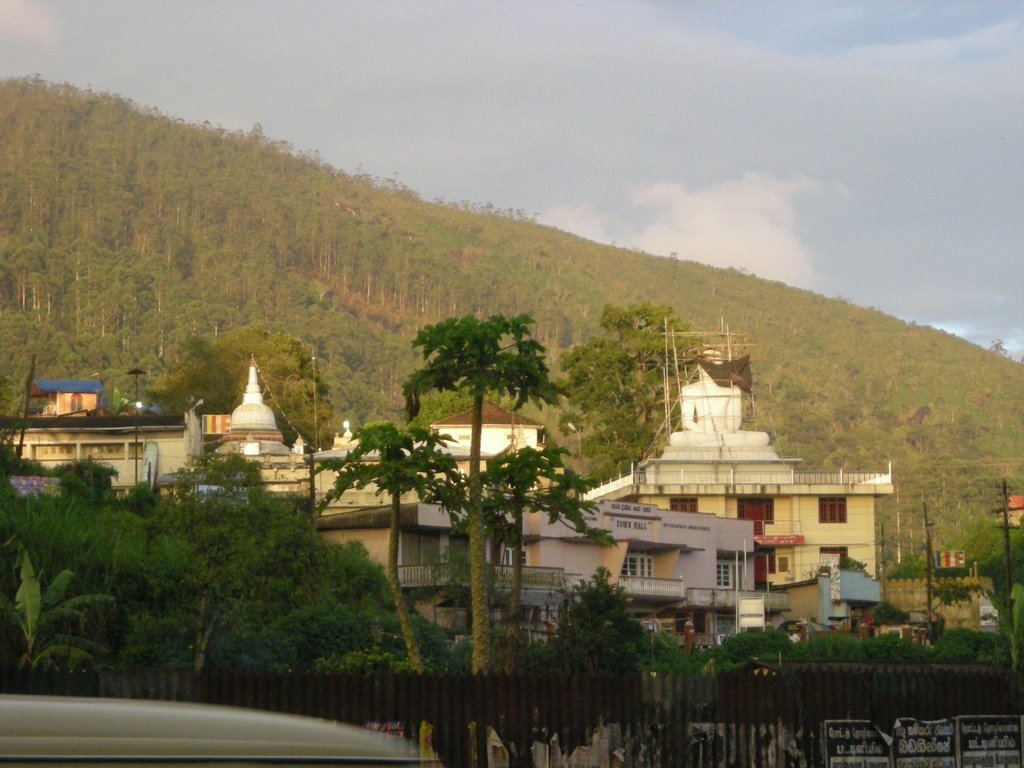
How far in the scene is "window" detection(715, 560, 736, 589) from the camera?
219ft

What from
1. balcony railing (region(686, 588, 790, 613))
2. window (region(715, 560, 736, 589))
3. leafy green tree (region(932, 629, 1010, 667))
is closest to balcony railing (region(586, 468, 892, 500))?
window (region(715, 560, 736, 589))

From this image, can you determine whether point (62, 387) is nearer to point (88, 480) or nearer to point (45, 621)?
point (88, 480)

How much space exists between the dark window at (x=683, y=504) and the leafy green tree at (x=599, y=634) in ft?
132

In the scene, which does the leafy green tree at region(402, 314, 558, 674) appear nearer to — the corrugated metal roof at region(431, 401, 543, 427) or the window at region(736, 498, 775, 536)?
the corrugated metal roof at region(431, 401, 543, 427)

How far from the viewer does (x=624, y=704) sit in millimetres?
18281

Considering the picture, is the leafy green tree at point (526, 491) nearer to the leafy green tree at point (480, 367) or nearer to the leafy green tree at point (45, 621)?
the leafy green tree at point (480, 367)

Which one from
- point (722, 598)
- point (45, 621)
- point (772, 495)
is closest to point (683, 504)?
point (772, 495)

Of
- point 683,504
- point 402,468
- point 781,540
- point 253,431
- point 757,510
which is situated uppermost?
point 253,431

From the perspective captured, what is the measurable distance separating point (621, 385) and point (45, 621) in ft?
207

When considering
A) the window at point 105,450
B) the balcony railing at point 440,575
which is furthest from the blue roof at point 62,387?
the balcony railing at point 440,575

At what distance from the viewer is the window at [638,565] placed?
199ft

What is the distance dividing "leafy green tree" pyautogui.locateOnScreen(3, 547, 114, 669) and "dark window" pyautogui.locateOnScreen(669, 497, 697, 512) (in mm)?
48992

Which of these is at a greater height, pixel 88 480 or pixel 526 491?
pixel 88 480

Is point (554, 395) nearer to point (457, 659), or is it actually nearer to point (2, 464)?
point (457, 659)
